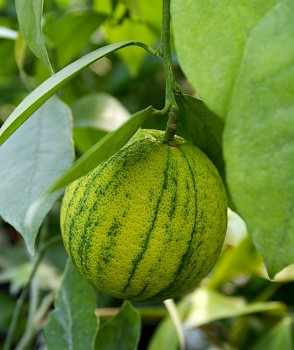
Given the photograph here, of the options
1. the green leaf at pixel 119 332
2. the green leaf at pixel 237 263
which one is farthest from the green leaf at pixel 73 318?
the green leaf at pixel 237 263

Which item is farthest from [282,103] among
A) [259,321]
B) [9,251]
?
[9,251]

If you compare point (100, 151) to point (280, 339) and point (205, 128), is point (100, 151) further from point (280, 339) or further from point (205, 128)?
point (280, 339)

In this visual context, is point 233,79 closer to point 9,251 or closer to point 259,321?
point 259,321

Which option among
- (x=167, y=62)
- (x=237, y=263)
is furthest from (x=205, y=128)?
(x=237, y=263)

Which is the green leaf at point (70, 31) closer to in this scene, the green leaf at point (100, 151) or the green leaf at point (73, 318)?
the green leaf at point (73, 318)

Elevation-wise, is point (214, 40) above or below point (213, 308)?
above

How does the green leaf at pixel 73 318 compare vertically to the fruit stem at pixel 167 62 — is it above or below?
below
